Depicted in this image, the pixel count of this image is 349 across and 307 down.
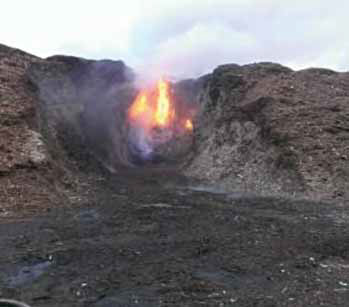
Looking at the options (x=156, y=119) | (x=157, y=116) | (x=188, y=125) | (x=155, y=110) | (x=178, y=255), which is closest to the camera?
(x=178, y=255)

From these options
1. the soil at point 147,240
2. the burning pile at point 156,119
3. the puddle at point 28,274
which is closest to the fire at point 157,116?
the burning pile at point 156,119

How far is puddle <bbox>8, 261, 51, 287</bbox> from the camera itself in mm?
10270

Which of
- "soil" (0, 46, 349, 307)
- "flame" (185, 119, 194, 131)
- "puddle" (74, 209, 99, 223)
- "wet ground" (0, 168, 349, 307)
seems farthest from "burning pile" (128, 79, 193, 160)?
"puddle" (74, 209, 99, 223)

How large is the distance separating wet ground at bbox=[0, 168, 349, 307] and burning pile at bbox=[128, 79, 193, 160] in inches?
1090

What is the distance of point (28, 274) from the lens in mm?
10664

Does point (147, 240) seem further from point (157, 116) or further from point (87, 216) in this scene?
point (157, 116)

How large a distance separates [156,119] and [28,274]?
3853 cm

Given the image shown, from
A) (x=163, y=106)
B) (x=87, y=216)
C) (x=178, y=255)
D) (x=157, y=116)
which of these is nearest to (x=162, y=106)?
(x=163, y=106)

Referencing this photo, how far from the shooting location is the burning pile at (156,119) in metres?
46.0

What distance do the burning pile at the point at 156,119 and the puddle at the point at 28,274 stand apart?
33.6m

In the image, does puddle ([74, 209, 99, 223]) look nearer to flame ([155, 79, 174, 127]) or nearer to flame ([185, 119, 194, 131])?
flame ([185, 119, 194, 131])

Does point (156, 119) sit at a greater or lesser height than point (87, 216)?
greater

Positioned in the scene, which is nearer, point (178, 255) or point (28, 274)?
point (28, 274)

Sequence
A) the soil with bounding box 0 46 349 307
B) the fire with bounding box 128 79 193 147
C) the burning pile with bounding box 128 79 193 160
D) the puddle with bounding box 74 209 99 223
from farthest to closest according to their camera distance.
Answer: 1. the fire with bounding box 128 79 193 147
2. the burning pile with bounding box 128 79 193 160
3. the puddle with bounding box 74 209 99 223
4. the soil with bounding box 0 46 349 307
